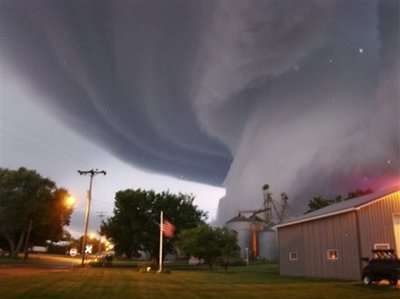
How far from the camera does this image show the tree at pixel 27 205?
67312 mm

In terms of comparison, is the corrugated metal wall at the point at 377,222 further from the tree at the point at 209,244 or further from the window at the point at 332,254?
the tree at the point at 209,244

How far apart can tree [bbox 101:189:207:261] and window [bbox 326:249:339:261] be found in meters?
31.6

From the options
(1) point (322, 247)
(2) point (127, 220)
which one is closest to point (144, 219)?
(2) point (127, 220)

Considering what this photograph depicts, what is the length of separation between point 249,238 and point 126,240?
186ft

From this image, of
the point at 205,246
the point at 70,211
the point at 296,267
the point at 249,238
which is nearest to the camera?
→ the point at 296,267

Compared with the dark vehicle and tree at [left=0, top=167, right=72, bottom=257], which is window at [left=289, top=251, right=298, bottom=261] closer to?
the dark vehicle

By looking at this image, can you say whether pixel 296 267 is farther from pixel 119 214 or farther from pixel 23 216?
pixel 23 216

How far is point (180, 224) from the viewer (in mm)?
62562

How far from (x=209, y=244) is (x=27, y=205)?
3484 centimetres

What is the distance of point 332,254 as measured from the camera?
33.0 metres

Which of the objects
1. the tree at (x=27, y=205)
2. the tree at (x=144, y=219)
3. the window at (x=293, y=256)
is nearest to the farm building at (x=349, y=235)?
the window at (x=293, y=256)

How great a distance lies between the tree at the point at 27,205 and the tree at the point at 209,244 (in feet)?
102

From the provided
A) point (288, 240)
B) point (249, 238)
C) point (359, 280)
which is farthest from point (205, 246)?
point (249, 238)

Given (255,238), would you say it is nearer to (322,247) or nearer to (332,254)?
(322,247)
